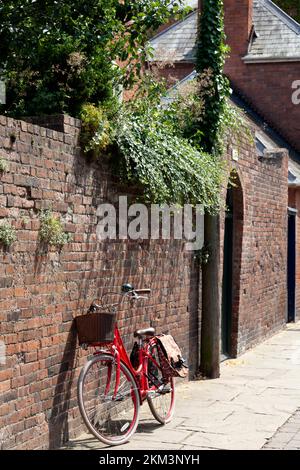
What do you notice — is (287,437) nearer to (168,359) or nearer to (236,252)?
(168,359)

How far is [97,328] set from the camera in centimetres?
756

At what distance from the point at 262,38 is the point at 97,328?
18751 mm

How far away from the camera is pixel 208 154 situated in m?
11.2

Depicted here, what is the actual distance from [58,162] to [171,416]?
2968 millimetres

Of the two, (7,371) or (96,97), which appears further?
(96,97)

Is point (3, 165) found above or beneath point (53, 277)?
above

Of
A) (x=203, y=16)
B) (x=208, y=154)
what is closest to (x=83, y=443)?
(x=208, y=154)

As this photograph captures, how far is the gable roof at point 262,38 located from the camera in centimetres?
2397

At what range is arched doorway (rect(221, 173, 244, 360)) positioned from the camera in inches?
539

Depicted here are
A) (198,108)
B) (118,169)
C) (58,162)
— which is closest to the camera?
(58,162)

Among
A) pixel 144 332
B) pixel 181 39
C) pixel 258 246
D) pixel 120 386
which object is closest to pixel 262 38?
pixel 181 39
